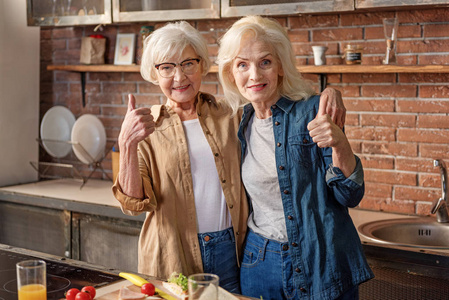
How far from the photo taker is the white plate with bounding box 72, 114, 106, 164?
371cm

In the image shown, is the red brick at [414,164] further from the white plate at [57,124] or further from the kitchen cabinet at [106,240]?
the white plate at [57,124]

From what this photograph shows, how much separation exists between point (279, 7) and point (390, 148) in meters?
0.88

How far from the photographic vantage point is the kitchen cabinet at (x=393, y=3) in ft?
8.39

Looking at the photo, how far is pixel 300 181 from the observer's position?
1.94 metres

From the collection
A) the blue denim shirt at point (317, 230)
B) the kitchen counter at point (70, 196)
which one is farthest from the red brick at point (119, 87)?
the blue denim shirt at point (317, 230)

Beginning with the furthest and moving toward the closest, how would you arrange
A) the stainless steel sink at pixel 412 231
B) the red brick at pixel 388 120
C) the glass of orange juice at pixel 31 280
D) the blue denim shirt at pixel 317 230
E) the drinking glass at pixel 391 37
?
the red brick at pixel 388 120, the drinking glass at pixel 391 37, the stainless steel sink at pixel 412 231, the blue denim shirt at pixel 317 230, the glass of orange juice at pixel 31 280

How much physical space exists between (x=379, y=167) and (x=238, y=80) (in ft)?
4.10

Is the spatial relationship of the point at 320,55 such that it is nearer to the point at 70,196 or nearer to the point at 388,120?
the point at 388,120

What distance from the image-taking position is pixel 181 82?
2.14 meters

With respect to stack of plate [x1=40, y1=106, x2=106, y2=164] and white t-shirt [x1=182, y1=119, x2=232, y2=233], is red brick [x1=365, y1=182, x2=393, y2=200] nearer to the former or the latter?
white t-shirt [x1=182, y1=119, x2=232, y2=233]

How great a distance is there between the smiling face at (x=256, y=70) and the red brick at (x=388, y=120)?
3.64ft

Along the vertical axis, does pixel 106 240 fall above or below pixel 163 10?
below

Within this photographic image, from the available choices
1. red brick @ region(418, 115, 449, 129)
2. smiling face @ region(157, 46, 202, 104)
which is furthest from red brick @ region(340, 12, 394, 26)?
smiling face @ region(157, 46, 202, 104)

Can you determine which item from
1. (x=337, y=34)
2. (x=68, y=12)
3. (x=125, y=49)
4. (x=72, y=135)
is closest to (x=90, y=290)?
(x=337, y=34)
